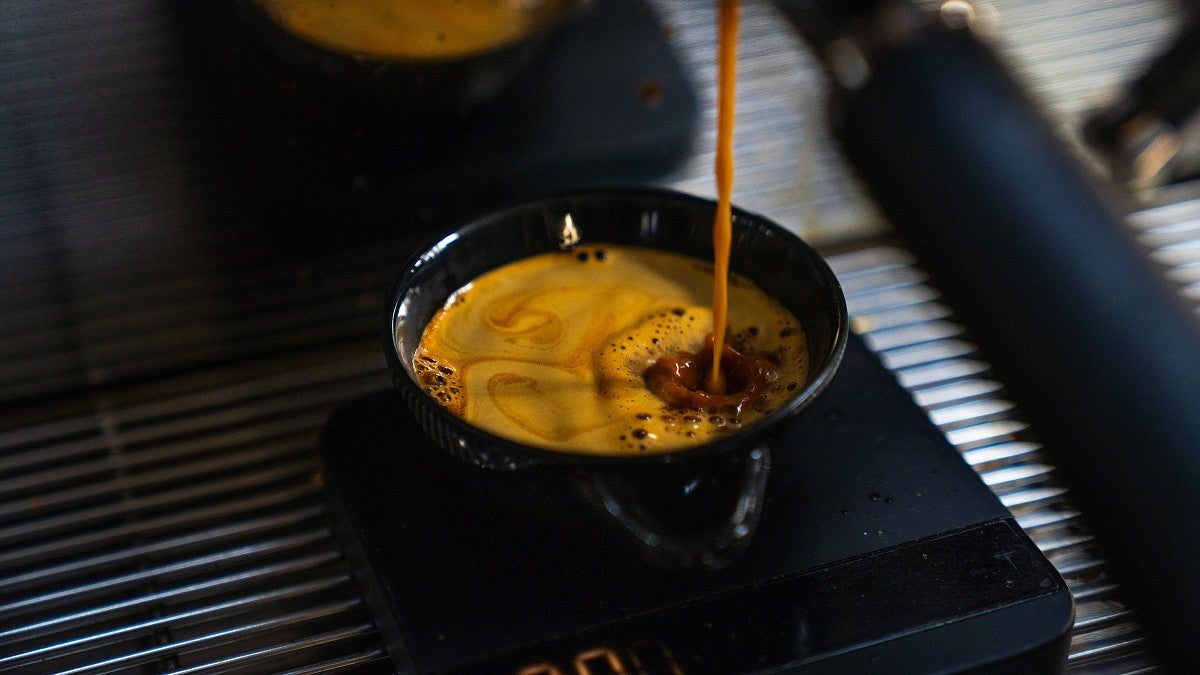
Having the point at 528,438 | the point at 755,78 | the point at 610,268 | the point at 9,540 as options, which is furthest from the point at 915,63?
the point at 9,540

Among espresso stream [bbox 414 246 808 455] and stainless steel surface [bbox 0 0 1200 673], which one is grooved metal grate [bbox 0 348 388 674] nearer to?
stainless steel surface [bbox 0 0 1200 673]

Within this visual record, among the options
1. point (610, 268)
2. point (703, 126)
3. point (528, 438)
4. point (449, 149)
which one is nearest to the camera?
point (528, 438)

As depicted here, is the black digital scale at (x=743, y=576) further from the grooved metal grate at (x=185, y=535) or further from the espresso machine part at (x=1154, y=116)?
the espresso machine part at (x=1154, y=116)

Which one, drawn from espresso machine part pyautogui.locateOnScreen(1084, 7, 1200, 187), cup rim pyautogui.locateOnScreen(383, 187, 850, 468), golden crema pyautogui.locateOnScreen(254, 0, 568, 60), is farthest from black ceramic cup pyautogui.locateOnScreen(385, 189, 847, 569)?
espresso machine part pyautogui.locateOnScreen(1084, 7, 1200, 187)

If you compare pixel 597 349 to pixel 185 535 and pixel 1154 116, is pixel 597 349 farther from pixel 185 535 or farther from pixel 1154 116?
pixel 1154 116

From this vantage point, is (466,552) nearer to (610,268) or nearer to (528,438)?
(528,438)

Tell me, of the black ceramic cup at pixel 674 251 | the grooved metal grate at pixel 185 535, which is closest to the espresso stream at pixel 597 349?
the black ceramic cup at pixel 674 251

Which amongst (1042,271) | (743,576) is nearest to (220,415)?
(743,576)
